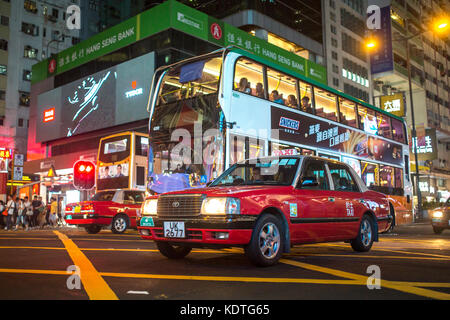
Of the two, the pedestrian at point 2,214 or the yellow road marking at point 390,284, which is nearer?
the yellow road marking at point 390,284

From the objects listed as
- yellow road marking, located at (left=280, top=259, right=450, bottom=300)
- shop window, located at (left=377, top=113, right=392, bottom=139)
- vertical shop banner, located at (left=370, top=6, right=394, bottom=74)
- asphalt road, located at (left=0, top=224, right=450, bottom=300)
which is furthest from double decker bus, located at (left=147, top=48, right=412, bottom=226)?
vertical shop banner, located at (left=370, top=6, right=394, bottom=74)

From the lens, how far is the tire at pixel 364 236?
25.0 ft

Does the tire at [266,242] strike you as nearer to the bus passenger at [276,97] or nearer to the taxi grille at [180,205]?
the taxi grille at [180,205]

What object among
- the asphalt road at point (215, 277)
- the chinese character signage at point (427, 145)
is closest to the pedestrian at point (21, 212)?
the asphalt road at point (215, 277)

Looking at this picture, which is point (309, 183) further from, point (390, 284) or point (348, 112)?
point (348, 112)

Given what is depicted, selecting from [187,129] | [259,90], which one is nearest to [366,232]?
[259,90]

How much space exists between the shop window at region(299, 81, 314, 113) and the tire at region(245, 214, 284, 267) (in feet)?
23.2

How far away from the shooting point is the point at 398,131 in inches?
704

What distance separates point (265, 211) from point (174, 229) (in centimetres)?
126

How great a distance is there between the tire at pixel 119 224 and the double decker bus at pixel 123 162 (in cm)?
443

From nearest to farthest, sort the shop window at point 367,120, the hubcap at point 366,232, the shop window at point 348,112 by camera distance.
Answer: the hubcap at point 366,232, the shop window at point 348,112, the shop window at point 367,120
